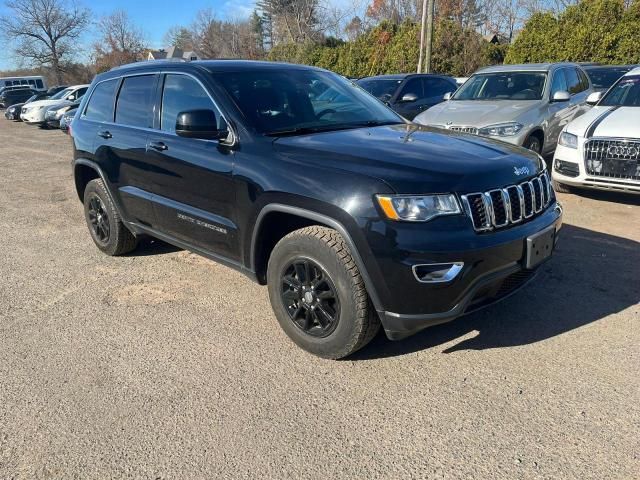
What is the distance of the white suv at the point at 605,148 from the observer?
576 cm

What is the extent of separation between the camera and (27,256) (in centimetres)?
527

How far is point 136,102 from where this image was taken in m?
4.30

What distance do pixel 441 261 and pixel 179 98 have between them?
236cm

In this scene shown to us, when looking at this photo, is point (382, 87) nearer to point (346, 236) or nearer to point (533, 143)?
point (533, 143)

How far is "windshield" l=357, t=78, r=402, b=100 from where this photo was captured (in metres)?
10.5

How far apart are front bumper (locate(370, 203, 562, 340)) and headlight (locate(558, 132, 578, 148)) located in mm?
4117

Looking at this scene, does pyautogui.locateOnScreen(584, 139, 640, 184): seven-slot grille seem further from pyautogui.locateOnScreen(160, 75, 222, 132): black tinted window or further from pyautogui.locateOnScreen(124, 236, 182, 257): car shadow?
pyautogui.locateOnScreen(124, 236, 182, 257): car shadow

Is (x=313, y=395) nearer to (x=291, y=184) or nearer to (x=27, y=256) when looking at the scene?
(x=291, y=184)

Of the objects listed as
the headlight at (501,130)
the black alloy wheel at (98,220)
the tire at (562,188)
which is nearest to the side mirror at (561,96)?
the headlight at (501,130)

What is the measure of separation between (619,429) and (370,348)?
1381 millimetres

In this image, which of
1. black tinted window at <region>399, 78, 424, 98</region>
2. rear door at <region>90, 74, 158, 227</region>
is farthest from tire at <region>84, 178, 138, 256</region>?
black tinted window at <region>399, 78, 424, 98</region>

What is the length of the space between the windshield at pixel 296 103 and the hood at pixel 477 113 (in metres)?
3.39

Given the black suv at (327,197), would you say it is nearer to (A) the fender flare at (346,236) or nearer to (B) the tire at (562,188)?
(A) the fender flare at (346,236)

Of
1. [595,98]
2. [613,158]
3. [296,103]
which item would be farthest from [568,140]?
[296,103]
